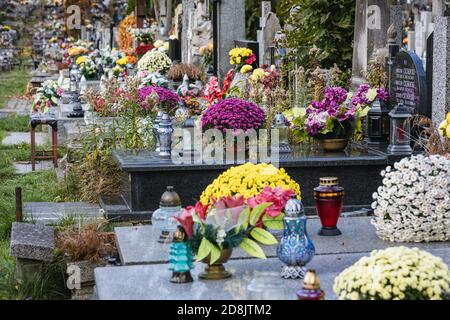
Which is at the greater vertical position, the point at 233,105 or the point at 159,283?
the point at 233,105

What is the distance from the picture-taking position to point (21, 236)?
9.01 m

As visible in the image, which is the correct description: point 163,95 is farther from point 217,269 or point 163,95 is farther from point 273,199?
point 217,269

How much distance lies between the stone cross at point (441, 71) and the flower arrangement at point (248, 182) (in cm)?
394

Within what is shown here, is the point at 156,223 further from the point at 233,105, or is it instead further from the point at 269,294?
the point at 233,105

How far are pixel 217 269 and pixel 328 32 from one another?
11780 millimetres

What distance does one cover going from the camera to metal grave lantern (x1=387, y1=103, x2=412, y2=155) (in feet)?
36.6

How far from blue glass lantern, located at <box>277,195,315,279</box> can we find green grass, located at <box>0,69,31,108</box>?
2165cm

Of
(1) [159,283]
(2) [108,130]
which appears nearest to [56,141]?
(2) [108,130]

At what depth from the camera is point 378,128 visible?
39.6ft

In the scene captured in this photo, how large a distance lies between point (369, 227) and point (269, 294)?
285cm

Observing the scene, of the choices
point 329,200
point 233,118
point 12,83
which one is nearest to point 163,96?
point 233,118

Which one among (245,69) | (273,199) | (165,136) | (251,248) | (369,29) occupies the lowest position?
(251,248)

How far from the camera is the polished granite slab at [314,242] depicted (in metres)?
8.07

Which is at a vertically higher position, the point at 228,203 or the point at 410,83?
the point at 410,83
